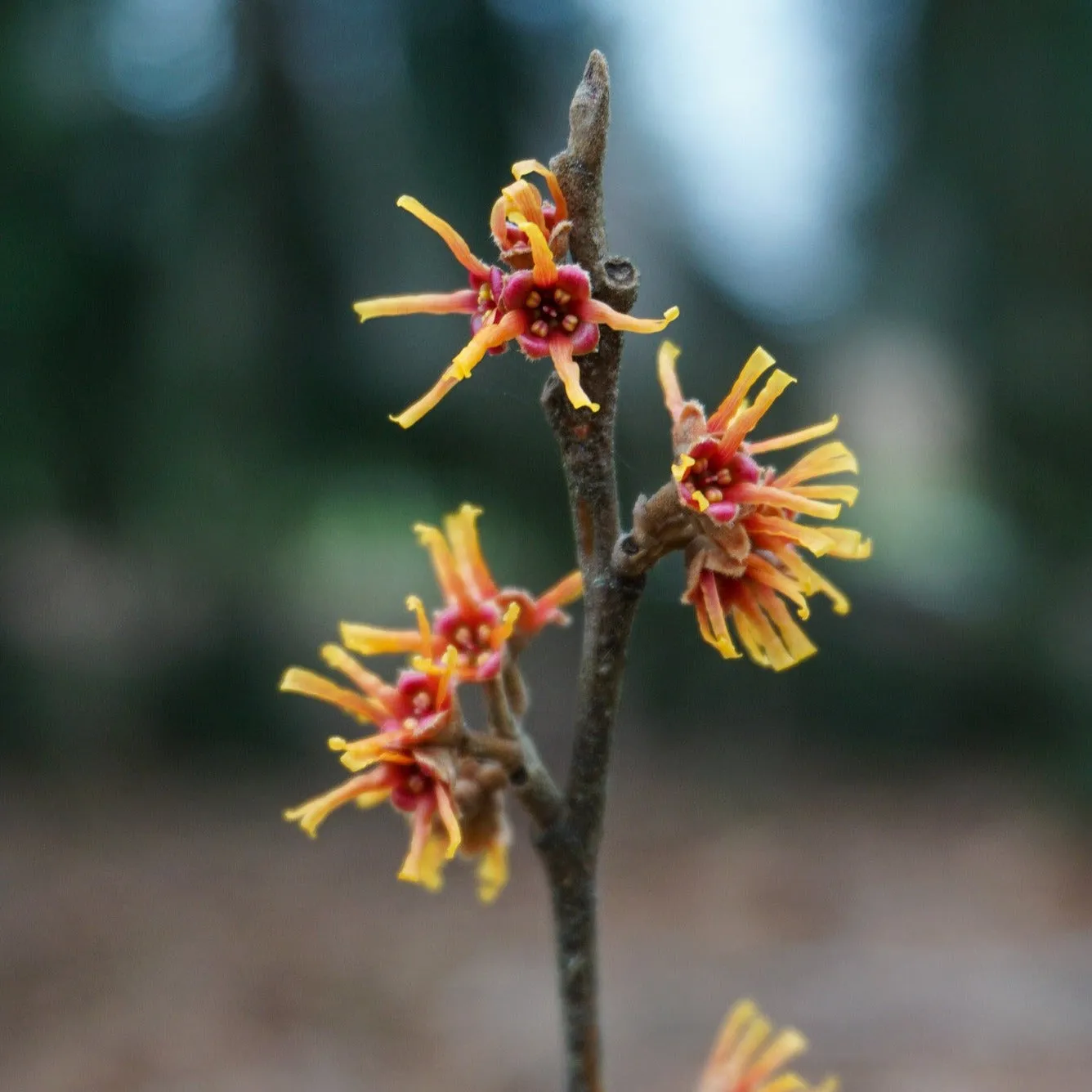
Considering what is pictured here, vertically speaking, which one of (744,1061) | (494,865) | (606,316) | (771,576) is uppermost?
(606,316)

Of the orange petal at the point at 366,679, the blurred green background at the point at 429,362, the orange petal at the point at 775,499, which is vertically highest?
the blurred green background at the point at 429,362

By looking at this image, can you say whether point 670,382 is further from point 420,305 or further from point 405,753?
point 405,753

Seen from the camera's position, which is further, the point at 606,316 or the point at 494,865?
the point at 494,865

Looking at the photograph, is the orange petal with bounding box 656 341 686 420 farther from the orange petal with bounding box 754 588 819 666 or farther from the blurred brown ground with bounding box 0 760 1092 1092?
the blurred brown ground with bounding box 0 760 1092 1092

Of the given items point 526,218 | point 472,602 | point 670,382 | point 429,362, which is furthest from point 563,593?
point 429,362

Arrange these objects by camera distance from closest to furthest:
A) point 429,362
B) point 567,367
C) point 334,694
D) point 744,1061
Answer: point 567,367
point 334,694
point 744,1061
point 429,362

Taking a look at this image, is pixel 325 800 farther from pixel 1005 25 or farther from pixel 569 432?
pixel 1005 25

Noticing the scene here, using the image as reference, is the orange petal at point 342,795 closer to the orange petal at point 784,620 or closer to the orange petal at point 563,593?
the orange petal at point 563,593

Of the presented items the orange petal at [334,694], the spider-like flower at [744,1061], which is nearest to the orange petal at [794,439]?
the orange petal at [334,694]
